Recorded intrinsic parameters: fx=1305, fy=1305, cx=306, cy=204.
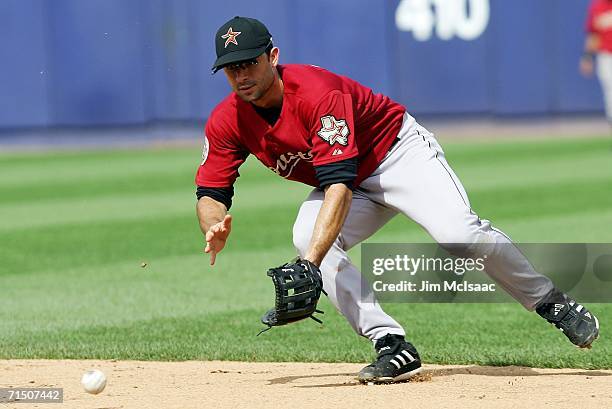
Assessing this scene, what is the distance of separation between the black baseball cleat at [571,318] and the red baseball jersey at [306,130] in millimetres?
984

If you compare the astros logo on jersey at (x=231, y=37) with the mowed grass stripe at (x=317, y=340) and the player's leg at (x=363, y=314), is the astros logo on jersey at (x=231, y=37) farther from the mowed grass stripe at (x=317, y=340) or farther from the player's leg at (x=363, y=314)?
the mowed grass stripe at (x=317, y=340)

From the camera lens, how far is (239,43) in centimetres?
520

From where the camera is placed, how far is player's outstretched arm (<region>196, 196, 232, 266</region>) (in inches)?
210

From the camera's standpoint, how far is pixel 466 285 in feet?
26.9

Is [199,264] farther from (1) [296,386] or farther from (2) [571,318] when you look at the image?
(2) [571,318]

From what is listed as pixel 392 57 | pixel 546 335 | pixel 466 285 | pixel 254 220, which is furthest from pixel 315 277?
pixel 392 57

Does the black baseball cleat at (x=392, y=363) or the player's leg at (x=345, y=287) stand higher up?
the player's leg at (x=345, y=287)

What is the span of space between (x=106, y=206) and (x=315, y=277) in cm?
813

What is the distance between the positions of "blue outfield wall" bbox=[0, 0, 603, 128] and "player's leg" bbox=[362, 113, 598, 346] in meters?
14.6

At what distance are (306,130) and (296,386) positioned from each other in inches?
42.3

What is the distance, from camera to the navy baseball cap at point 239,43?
518 cm

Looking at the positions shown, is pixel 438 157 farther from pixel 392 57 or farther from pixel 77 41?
pixel 392 57

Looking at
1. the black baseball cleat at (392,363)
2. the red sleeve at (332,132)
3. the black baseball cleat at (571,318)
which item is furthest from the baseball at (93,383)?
the black baseball cleat at (571,318)

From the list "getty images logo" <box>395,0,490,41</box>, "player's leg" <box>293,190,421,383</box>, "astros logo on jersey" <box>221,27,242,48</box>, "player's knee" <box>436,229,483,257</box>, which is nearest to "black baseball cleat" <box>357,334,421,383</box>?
"player's leg" <box>293,190,421,383</box>
